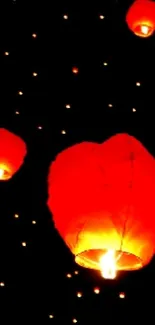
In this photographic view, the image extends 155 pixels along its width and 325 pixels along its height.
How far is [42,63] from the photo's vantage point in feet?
12.4

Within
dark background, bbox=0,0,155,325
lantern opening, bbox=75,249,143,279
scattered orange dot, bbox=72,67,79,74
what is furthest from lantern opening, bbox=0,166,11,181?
scattered orange dot, bbox=72,67,79,74

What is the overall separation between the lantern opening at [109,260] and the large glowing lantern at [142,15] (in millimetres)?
1188

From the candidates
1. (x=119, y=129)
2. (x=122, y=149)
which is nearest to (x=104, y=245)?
(x=122, y=149)

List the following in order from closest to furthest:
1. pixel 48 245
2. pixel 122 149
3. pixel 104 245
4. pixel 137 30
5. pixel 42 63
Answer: pixel 104 245, pixel 122 149, pixel 137 30, pixel 48 245, pixel 42 63

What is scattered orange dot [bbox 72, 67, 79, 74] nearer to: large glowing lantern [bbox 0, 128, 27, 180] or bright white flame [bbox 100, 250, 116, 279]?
large glowing lantern [bbox 0, 128, 27, 180]

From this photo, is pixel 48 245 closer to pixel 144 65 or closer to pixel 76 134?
pixel 76 134

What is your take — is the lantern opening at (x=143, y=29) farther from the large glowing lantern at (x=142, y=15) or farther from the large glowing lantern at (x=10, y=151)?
the large glowing lantern at (x=10, y=151)

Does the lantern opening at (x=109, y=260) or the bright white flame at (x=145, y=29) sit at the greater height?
the bright white flame at (x=145, y=29)

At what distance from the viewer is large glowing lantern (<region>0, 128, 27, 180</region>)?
111 inches

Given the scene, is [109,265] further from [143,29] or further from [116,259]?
[143,29]

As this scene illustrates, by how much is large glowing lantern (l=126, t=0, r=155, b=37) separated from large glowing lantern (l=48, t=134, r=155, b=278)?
38.9 inches

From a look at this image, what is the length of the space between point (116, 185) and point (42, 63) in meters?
1.72

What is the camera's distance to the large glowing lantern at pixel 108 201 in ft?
6.93

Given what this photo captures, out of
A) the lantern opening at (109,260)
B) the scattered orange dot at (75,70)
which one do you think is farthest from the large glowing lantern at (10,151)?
the scattered orange dot at (75,70)
